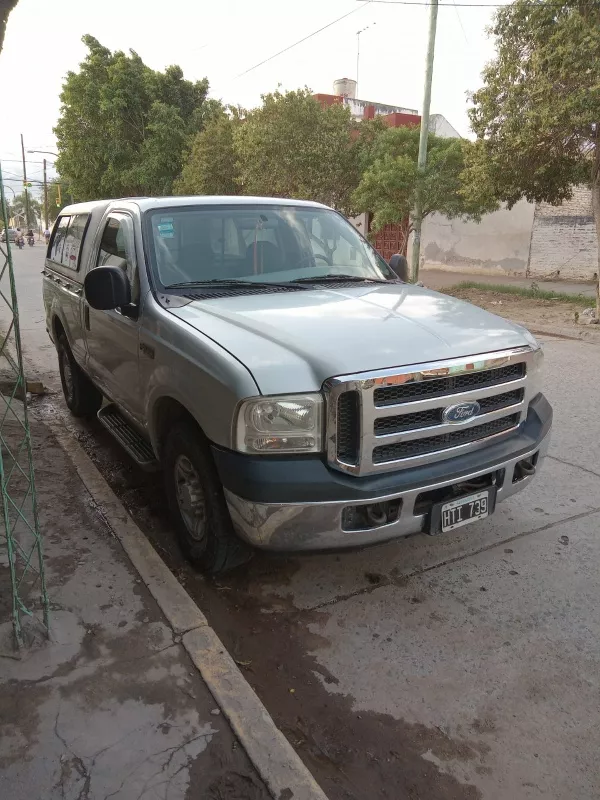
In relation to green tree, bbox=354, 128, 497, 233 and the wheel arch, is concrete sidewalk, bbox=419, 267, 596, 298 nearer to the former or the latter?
green tree, bbox=354, 128, 497, 233

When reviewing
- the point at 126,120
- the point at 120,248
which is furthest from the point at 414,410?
the point at 126,120

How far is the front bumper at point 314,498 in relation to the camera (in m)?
2.54

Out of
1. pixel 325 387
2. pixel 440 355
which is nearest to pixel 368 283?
pixel 440 355

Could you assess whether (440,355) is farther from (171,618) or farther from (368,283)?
(171,618)

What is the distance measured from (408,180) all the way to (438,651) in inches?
567

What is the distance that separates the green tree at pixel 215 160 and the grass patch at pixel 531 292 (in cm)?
945

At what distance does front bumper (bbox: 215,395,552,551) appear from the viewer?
2.54m

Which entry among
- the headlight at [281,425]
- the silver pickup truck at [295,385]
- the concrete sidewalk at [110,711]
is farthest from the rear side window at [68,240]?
the headlight at [281,425]

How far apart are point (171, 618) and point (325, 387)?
4.11 feet

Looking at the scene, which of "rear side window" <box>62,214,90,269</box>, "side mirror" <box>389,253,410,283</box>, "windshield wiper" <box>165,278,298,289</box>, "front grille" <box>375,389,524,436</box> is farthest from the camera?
"rear side window" <box>62,214,90,269</box>

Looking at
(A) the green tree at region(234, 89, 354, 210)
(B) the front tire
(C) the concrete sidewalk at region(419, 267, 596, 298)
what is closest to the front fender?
(B) the front tire

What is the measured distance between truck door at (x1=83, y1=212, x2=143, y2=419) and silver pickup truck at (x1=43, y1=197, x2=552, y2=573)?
0.9 inches

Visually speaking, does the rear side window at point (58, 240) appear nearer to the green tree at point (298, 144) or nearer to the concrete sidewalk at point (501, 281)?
the concrete sidewalk at point (501, 281)

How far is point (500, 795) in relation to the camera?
2.10 meters
